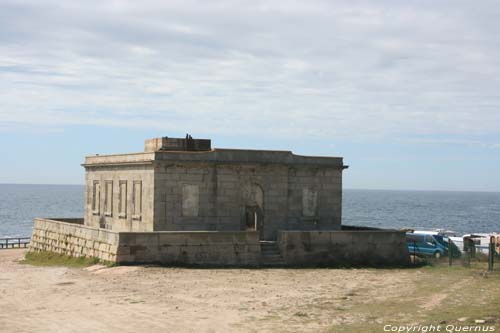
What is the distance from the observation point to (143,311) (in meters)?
20.7

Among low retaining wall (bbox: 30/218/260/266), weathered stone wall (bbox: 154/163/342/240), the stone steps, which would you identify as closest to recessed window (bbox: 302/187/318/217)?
weathered stone wall (bbox: 154/163/342/240)

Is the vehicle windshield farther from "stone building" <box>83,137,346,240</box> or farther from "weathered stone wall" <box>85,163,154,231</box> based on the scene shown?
"weathered stone wall" <box>85,163,154,231</box>

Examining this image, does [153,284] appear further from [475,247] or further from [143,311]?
[475,247]

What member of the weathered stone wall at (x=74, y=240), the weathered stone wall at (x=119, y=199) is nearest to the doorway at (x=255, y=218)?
the weathered stone wall at (x=119, y=199)

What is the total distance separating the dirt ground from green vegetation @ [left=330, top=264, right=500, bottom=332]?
0.18ft

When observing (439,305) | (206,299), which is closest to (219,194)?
(206,299)

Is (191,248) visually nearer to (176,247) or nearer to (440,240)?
(176,247)

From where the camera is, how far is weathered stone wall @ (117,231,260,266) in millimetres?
28891

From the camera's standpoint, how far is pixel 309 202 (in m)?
36.2

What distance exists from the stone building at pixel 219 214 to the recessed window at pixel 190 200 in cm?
4

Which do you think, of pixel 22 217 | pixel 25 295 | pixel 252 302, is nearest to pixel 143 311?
pixel 252 302

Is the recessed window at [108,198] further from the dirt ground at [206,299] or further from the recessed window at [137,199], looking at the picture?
the dirt ground at [206,299]

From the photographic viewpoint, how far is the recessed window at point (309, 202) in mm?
36000

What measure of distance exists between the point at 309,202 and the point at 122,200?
8574 millimetres
